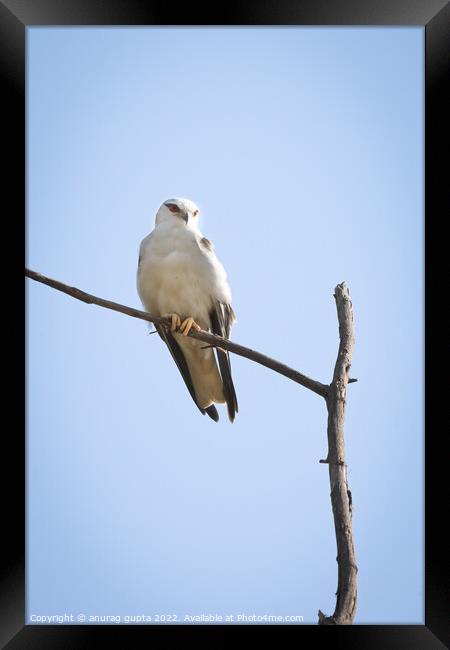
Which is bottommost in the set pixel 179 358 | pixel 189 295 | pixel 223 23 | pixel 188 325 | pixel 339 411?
pixel 339 411

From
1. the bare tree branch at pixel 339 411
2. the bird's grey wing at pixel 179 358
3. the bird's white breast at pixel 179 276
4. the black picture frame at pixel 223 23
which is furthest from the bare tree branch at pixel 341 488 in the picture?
the bird's grey wing at pixel 179 358

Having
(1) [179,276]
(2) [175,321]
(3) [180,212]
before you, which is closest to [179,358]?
(2) [175,321]

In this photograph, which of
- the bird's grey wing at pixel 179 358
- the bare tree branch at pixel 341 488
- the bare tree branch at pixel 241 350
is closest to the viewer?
the bare tree branch at pixel 341 488

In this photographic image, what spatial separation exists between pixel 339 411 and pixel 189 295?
4.91 ft

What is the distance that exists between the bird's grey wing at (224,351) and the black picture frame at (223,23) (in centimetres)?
114

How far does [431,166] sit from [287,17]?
3.02 feet

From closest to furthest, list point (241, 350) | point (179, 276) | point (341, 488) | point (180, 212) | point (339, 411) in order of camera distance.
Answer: point (341, 488) → point (339, 411) → point (241, 350) → point (179, 276) → point (180, 212)

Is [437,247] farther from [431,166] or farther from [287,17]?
[287,17]

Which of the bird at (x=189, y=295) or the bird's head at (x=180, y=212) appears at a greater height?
the bird's head at (x=180, y=212)

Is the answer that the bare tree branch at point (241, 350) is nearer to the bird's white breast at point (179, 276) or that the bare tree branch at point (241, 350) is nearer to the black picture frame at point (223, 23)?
the black picture frame at point (223, 23)

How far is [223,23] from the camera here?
10.4ft

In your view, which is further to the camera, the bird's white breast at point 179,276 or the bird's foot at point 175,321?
the bird's white breast at point 179,276

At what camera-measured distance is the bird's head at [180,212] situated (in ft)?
13.4

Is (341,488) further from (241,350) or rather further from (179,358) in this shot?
(179,358)
